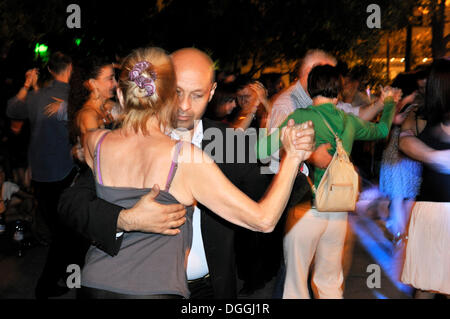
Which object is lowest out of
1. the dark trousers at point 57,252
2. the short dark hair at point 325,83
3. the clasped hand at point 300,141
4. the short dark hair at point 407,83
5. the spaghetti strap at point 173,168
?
the dark trousers at point 57,252

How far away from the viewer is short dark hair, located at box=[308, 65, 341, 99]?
3656 mm

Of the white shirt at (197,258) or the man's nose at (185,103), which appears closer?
the white shirt at (197,258)

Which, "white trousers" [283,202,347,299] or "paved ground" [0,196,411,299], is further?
"paved ground" [0,196,411,299]

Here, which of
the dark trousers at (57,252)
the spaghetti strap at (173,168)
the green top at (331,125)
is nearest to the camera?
the spaghetti strap at (173,168)

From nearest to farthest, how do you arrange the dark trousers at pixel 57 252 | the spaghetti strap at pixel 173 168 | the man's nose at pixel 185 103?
the spaghetti strap at pixel 173 168
the man's nose at pixel 185 103
the dark trousers at pixel 57 252

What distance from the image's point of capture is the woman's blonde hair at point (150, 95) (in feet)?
6.71

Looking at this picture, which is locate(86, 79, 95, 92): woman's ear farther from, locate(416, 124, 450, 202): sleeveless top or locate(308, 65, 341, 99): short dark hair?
locate(416, 124, 450, 202): sleeveless top

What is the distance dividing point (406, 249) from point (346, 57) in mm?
12767

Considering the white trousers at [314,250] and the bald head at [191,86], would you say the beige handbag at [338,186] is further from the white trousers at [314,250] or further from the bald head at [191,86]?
the bald head at [191,86]

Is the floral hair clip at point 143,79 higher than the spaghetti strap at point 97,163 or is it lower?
higher

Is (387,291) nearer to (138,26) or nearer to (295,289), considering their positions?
(295,289)

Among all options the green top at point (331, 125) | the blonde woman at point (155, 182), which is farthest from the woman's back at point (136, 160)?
the green top at point (331, 125)

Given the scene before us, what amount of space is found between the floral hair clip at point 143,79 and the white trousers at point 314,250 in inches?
76.3

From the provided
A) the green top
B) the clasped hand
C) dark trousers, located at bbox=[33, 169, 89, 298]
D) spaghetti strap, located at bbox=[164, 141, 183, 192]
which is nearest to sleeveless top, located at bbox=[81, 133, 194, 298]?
spaghetti strap, located at bbox=[164, 141, 183, 192]
